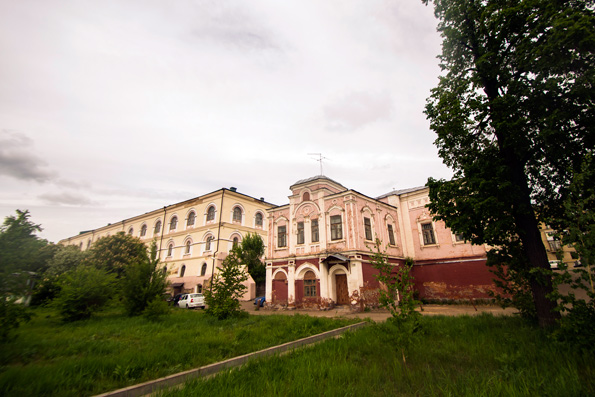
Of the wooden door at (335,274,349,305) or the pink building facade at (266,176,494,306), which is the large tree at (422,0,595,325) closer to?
the pink building facade at (266,176,494,306)

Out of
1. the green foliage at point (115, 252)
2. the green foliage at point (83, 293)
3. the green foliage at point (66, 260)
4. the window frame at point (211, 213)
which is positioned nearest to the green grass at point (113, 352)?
the green foliage at point (83, 293)

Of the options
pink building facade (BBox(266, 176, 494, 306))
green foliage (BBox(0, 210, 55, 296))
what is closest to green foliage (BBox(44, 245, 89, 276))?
pink building facade (BBox(266, 176, 494, 306))

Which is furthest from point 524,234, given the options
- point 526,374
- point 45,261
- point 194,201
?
point 45,261

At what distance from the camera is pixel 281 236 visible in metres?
22.1

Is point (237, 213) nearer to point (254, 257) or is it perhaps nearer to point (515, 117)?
point (254, 257)

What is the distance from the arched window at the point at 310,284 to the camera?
19.0m

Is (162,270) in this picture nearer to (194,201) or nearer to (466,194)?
(466,194)

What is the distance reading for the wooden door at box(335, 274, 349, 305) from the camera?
18203mm

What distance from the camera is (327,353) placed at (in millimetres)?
5875

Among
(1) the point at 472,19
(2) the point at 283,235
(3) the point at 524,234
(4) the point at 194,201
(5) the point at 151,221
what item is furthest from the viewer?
(5) the point at 151,221

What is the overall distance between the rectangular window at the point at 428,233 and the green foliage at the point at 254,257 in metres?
15.0

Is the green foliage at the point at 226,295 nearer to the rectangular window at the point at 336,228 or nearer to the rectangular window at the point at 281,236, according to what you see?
the rectangular window at the point at 336,228

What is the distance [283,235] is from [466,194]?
52.4 feet

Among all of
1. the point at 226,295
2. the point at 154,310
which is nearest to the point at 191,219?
the point at 154,310
